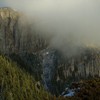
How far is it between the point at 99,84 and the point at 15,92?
38.2 m

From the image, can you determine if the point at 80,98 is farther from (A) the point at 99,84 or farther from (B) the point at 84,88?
(A) the point at 99,84

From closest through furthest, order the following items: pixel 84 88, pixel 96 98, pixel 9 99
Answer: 1. pixel 96 98
2. pixel 84 88
3. pixel 9 99

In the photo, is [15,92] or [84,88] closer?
[84,88]

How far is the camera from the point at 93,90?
545 ft

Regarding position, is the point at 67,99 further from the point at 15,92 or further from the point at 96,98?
the point at 15,92

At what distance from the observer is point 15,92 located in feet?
650

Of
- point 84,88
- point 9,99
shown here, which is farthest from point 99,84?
point 9,99

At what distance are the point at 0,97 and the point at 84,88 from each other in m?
38.6

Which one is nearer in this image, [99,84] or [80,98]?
[80,98]

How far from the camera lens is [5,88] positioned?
197 metres

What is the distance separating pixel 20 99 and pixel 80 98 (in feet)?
140

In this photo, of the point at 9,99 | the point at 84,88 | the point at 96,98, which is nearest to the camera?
the point at 96,98

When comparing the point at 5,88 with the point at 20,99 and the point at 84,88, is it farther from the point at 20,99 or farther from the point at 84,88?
the point at 84,88

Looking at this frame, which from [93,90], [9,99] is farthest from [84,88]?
[9,99]
